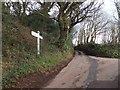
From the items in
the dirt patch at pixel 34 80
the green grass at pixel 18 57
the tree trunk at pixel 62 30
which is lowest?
the dirt patch at pixel 34 80

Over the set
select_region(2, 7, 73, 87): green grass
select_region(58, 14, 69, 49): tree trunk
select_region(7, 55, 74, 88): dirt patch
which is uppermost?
select_region(58, 14, 69, 49): tree trunk

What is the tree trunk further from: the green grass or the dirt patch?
the dirt patch

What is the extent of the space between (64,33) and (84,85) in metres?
16.0

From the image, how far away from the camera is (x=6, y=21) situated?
757 inches

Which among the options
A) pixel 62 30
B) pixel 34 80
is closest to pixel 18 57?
pixel 34 80

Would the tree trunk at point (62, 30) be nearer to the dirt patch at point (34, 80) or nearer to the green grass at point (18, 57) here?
the green grass at point (18, 57)

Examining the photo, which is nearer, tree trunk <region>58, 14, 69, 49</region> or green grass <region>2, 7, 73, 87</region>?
green grass <region>2, 7, 73, 87</region>

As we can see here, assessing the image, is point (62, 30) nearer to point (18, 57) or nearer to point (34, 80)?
point (18, 57)

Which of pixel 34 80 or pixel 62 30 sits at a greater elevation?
pixel 62 30

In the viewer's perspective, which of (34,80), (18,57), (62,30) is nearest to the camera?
(34,80)

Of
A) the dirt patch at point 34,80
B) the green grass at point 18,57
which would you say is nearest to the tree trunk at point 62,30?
the green grass at point 18,57

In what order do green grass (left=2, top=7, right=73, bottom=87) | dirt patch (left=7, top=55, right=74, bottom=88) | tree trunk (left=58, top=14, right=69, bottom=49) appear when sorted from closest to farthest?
dirt patch (left=7, top=55, right=74, bottom=88) < green grass (left=2, top=7, right=73, bottom=87) < tree trunk (left=58, top=14, right=69, bottom=49)

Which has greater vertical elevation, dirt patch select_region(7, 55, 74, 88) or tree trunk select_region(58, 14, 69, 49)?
tree trunk select_region(58, 14, 69, 49)

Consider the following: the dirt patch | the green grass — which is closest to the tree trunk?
the green grass
